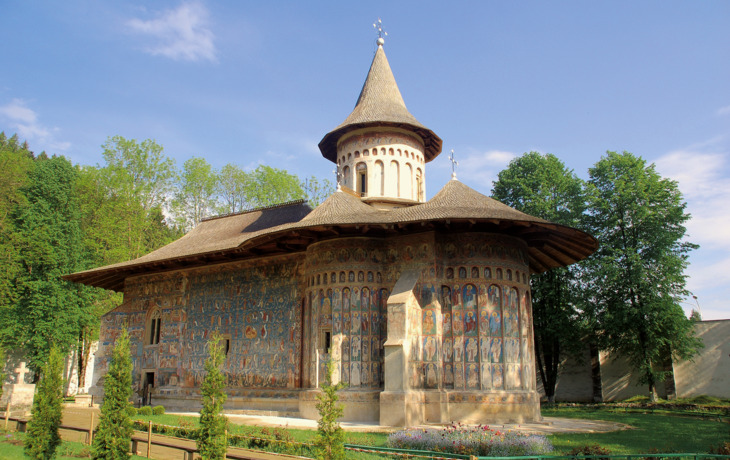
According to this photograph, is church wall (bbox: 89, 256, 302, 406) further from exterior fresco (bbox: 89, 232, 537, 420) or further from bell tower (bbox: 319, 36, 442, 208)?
bell tower (bbox: 319, 36, 442, 208)

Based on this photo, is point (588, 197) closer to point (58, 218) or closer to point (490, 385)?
point (490, 385)

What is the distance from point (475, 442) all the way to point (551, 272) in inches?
696

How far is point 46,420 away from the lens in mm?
10039

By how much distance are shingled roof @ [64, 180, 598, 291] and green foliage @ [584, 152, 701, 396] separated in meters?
6.09

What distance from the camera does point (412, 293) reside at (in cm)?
1448

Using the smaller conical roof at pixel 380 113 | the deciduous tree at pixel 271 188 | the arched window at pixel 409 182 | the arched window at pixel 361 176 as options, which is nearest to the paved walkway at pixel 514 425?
the arched window at pixel 361 176

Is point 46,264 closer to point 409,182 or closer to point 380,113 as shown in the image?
point 380,113

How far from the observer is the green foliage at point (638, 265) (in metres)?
23.2

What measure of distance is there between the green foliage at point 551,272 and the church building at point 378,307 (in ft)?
20.0

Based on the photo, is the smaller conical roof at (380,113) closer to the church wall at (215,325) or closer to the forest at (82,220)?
the church wall at (215,325)

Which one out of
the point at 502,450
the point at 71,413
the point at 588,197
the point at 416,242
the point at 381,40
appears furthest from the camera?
the point at 588,197

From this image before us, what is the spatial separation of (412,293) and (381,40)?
13.2 metres

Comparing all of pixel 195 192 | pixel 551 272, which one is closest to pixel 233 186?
pixel 195 192

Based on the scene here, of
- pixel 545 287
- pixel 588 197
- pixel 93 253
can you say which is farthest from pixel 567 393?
pixel 93 253
